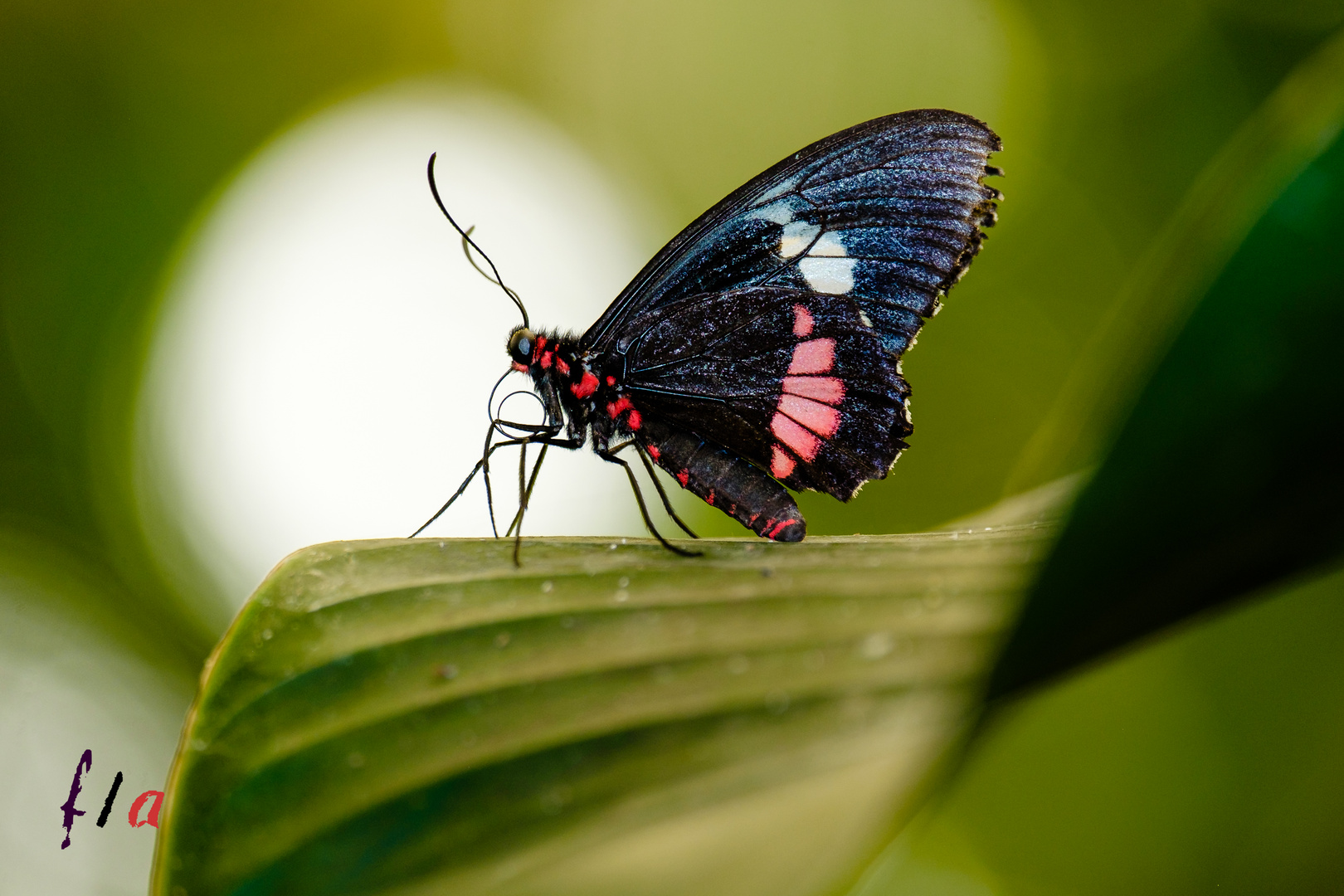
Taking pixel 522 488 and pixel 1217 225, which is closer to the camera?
pixel 1217 225

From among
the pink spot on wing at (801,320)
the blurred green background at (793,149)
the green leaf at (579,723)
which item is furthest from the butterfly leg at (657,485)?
the blurred green background at (793,149)

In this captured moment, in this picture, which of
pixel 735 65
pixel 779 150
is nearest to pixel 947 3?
pixel 779 150

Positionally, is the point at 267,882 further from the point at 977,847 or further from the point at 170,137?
the point at 170,137

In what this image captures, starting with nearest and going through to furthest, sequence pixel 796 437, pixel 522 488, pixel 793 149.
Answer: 1. pixel 522 488
2. pixel 796 437
3. pixel 793 149

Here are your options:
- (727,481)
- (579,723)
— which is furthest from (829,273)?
(579,723)

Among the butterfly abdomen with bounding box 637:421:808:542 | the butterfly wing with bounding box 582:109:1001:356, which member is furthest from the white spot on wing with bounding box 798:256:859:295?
the butterfly abdomen with bounding box 637:421:808:542

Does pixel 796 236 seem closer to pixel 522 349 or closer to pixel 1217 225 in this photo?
pixel 522 349

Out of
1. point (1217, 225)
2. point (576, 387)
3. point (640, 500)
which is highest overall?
point (576, 387)

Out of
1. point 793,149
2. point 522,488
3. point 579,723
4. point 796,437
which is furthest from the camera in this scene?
point 793,149
